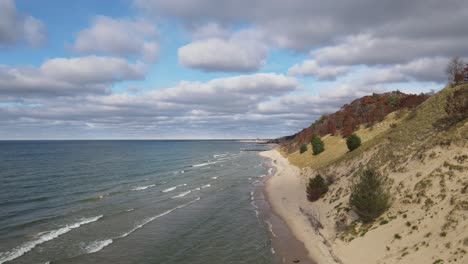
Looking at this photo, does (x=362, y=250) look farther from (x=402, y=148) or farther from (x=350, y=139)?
(x=350, y=139)

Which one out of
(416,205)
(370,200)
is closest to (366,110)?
(370,200)

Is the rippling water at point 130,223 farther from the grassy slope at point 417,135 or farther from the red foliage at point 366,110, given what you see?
the red foliage at point 366,110

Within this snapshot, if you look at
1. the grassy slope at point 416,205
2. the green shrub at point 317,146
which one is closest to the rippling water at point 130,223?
the grassy slope at point 416,205

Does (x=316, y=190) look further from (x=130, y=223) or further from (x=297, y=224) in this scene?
(x=130, y=223)

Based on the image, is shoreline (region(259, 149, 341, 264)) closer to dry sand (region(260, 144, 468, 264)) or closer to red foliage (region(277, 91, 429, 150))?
dry sand (region(260, 144, 468, 264))

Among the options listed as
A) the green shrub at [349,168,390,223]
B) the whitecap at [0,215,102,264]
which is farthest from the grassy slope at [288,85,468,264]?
the whitecap at [0,215,102,264]

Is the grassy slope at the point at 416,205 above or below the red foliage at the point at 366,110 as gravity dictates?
below
